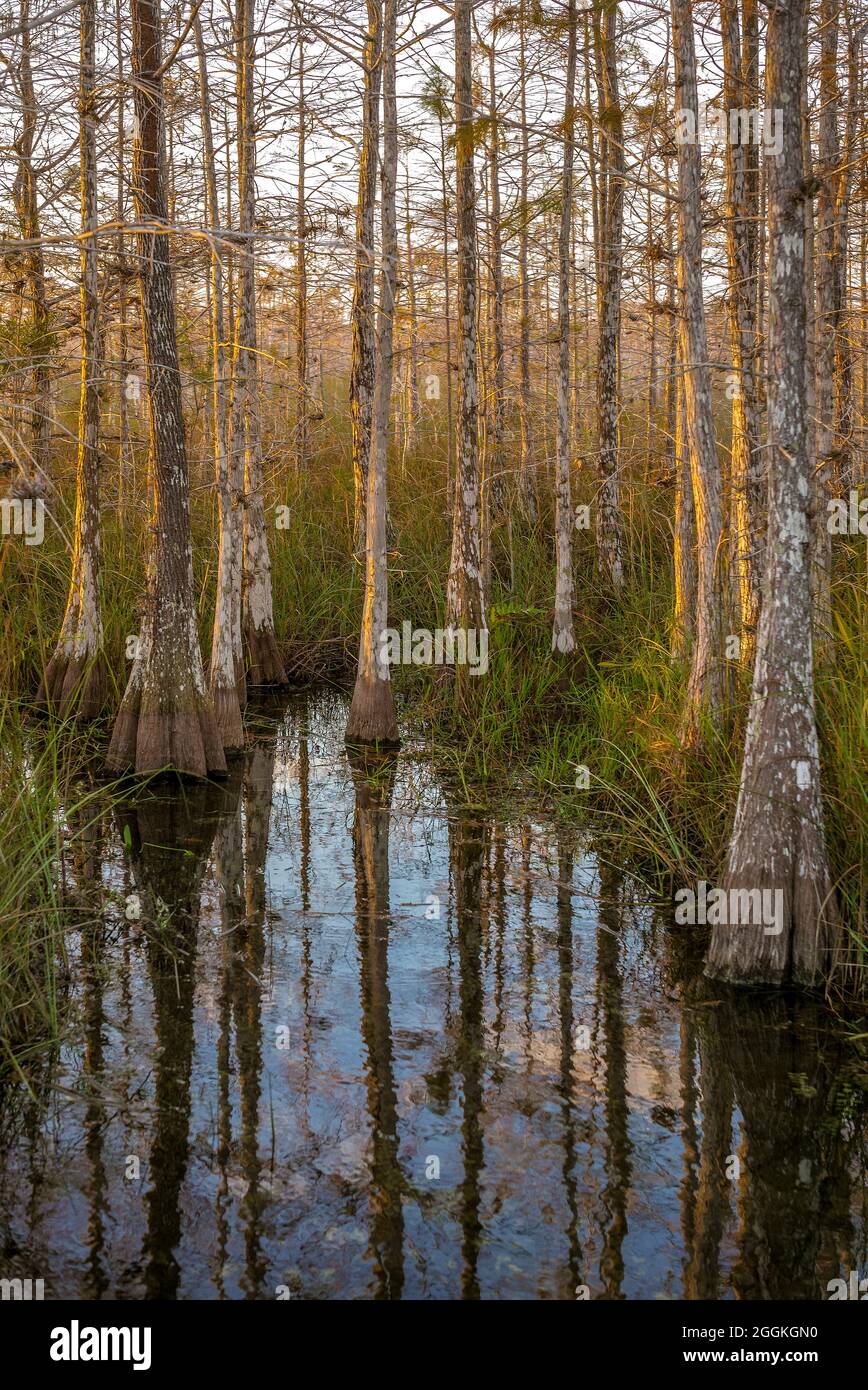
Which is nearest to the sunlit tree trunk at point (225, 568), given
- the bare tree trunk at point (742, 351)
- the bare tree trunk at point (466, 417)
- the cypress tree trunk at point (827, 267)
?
the bare tree trunk at point (466, 417)

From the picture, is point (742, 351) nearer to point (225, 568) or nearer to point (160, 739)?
point (225, 568)

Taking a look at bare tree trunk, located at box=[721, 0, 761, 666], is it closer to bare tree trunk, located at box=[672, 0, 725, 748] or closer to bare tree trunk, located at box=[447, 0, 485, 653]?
bare tree trunk, located at box=[672, 0, 725, 748]

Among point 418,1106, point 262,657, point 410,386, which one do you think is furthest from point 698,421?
point 410,386

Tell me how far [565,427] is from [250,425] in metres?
3.31

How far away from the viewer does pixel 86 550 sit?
1065cm

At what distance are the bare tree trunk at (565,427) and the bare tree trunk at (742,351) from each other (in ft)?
9.24

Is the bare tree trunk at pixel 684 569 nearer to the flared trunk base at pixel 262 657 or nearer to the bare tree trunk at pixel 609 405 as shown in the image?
the bare tree trunk at pixel 609 405

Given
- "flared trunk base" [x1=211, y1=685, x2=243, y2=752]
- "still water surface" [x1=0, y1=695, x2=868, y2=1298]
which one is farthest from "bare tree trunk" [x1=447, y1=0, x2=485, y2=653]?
"still water surface" [x1=0, y1=695, x2=868, y2=1298]

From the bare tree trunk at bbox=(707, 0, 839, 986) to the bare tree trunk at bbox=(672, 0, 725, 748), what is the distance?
154cm

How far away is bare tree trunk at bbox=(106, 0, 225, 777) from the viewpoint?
9.03 metres

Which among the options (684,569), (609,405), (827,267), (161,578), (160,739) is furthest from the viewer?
(609,405)

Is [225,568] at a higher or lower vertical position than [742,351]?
lower
